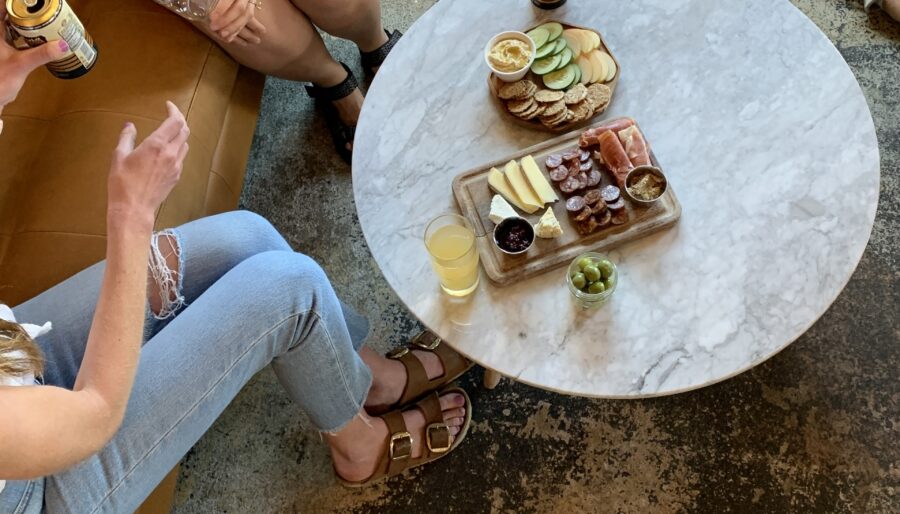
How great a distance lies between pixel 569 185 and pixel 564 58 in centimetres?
31

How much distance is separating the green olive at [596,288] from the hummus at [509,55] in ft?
1.65

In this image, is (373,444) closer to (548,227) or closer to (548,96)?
(548,227)

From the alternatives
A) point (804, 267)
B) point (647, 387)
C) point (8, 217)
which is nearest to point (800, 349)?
point (804, 267)

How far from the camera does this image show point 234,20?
159 cm

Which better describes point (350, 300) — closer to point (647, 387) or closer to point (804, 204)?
point (647, 387)

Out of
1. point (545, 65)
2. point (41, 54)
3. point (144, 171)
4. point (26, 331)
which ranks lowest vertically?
point (545, 65)

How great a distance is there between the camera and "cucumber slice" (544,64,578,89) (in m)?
1.42

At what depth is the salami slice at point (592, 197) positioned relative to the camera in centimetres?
128

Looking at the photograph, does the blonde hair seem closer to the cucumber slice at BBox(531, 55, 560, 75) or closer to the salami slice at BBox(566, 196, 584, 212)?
the salami slice at BBox(566, 196, 584, 212)

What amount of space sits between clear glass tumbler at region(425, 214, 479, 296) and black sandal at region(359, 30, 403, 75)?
0.99 meters

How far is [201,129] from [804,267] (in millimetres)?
1329

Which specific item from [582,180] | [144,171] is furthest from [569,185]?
[144,171]

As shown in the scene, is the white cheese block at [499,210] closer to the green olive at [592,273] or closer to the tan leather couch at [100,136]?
the green olive at [592,273]

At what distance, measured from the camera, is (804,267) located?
1.21 m
